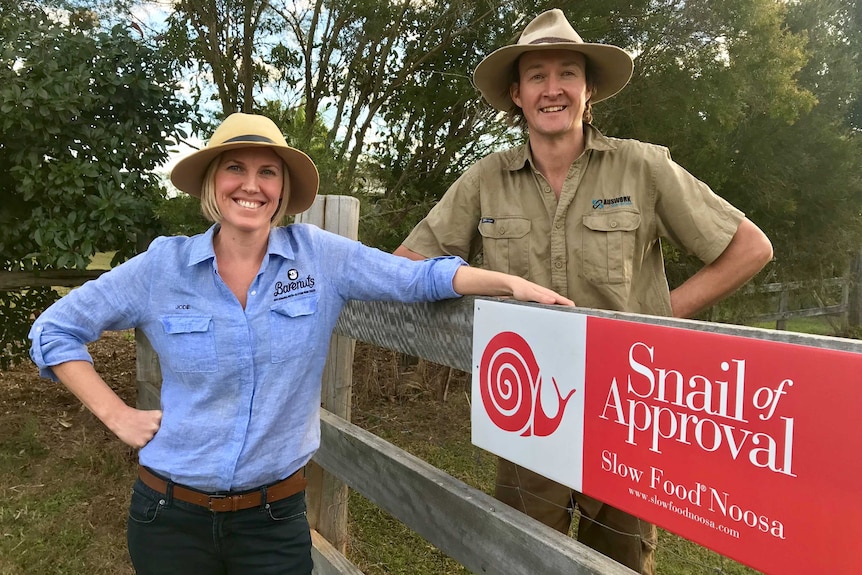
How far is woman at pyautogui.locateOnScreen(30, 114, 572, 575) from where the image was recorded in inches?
66.6

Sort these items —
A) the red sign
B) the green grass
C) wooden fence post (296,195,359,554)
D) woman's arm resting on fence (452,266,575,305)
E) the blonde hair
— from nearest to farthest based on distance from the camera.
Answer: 1. the red sign
2. woman's arm resting on fence (452,266,575,305)
3. the blonde hair
4. wooden fence post (296,195,359,554)
5. the green grass

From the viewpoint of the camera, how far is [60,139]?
4.11 meters

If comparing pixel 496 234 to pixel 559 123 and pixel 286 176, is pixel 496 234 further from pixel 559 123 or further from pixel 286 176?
pixel 286 176

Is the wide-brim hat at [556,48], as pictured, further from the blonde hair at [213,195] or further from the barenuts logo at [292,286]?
the barenuts logo at [292,286]

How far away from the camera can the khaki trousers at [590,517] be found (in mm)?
2008

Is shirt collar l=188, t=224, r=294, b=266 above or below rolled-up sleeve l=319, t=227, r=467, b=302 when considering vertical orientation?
above

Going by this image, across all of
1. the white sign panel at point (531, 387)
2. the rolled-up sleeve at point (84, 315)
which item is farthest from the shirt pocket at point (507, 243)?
the rolled-up sleeve at point (84, 315)

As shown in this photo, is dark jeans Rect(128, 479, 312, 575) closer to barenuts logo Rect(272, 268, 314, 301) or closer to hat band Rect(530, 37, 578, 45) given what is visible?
barenuts logo Rect(272, 268, 314, 301)

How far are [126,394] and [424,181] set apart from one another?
10.0 ft

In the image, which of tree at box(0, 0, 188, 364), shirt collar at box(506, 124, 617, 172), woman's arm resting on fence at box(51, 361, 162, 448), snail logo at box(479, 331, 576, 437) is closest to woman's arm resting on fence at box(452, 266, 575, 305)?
snail logo at box(479, 331, 576, 437)

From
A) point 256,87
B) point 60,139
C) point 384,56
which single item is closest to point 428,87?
point 384,56

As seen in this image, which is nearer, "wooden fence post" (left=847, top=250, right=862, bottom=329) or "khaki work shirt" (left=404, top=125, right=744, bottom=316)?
"khaki work shirt" (left=404, top=125, right=744, bottom=316)

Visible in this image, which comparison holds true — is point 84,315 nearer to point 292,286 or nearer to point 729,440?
point 292,286

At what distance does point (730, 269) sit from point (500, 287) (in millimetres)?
767
